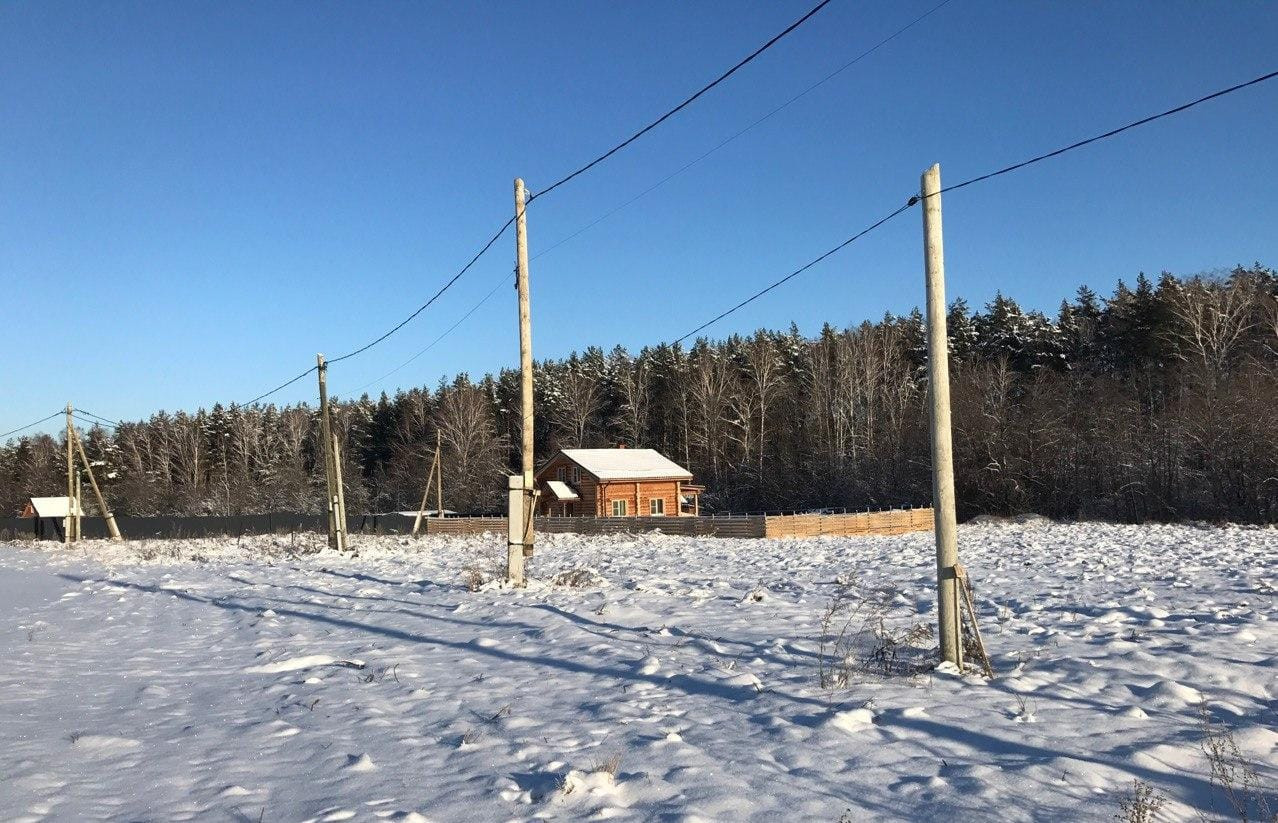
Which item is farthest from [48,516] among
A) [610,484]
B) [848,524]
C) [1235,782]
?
[1235,782]

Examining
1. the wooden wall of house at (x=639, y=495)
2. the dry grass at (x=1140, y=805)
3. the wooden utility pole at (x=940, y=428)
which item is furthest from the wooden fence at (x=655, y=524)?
the dry grass at (x=1140, y=805)

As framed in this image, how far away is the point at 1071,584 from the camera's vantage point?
38.1 feet

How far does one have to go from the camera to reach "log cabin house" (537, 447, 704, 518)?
46.7 meters

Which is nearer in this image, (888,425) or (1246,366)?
(1246,366)

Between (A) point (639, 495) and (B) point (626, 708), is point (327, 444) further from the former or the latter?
(A) point (639, 495)

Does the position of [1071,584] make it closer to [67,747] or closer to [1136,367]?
[67,747]

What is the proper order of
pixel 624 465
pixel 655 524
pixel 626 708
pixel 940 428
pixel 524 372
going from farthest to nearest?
pixel 624 465
pixel 655 524
pixel 524 372
pixel 940 428
pixel 626 708

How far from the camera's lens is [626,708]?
577 cm

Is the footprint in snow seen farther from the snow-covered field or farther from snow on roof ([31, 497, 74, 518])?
snow on roof ([31, 497, 74, 518])

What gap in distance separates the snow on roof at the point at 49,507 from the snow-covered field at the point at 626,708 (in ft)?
196

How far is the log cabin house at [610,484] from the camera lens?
46719mm

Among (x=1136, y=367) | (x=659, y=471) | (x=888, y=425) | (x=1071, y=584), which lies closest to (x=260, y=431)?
(x=659, y=471)

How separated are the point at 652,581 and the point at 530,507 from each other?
227cm

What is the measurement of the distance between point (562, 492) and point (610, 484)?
2.98 meters
